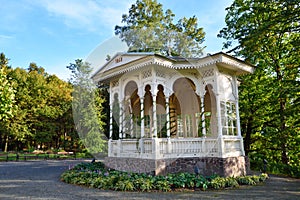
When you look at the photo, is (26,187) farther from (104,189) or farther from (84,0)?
(84,0)

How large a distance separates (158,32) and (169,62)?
10450mm

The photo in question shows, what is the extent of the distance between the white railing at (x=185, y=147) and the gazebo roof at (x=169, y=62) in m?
2.55

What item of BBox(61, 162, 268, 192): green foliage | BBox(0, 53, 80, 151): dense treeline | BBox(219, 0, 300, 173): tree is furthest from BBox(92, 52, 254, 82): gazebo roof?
BBox(0, 53, 80, 151): dense treeline

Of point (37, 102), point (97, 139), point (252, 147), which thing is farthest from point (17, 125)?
point (252, 147)

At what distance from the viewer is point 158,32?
1717cm

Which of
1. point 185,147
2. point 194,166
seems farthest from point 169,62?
point 194,166

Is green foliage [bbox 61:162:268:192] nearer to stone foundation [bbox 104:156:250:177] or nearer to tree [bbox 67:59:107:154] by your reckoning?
stone foundation [bbox 104:156:250:177]

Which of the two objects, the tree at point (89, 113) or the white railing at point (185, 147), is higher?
the tree at point (89, 113)

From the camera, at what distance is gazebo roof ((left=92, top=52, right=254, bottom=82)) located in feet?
23.8

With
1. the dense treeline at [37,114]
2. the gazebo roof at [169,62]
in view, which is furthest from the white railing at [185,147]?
the dense treeline at [37,114]

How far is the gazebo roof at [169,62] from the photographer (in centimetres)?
725

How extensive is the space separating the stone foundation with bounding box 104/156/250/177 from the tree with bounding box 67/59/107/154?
1413cm

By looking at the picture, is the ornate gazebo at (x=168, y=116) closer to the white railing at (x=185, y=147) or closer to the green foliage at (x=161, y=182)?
the white railing at (x=185, y=147)

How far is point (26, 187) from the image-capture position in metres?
6.46
